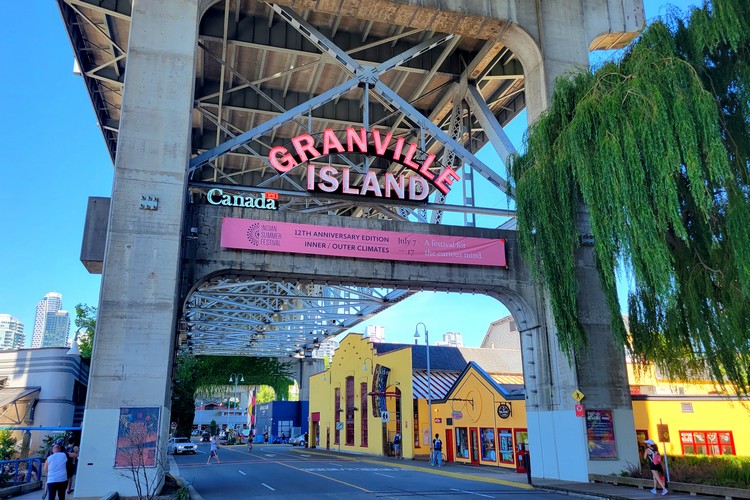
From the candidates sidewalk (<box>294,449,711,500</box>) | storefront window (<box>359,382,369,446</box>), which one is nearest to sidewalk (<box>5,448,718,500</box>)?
sidewalk (<box>294,449,711,500</box>)

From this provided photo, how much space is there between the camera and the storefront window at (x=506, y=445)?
3041 centimetres

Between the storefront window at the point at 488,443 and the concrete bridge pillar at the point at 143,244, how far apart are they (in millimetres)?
19017

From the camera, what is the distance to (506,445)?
30.9m

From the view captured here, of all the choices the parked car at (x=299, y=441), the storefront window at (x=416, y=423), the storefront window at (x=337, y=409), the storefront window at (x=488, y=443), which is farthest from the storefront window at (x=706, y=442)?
the parked car at (x=299, y=441)

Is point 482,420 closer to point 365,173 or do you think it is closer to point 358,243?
point 358,243

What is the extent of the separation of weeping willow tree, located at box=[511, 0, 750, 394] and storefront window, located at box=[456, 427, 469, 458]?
64.2 feet

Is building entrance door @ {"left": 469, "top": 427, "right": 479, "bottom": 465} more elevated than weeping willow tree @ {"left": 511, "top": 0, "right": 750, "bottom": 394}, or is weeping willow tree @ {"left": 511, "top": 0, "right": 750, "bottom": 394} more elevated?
weeping willow tree @ {"left": 511, "top": 0, "right": 750, "bottom": 394}

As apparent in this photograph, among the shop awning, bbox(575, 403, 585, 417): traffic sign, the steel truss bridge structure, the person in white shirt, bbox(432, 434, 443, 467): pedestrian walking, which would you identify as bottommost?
bbox(432, 434, 443, 467): pedestrian walking

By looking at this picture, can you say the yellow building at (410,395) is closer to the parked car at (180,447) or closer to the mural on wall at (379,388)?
the mural on wall at (379,388)

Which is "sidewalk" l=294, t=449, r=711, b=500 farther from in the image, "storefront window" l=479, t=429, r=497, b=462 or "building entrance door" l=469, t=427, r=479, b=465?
"building entrance door" l=469, t=427, r=479, b=465

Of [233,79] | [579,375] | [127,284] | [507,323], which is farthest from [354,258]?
[507,323]

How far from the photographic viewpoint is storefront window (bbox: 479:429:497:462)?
32062 millimetres

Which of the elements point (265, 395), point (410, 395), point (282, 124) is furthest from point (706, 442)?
point (265, 395)

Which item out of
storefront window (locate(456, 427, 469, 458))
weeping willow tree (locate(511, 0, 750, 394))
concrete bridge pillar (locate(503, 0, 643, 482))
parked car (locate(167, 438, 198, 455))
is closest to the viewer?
weeping willow tree (locate(511, 0, 750, 394))
